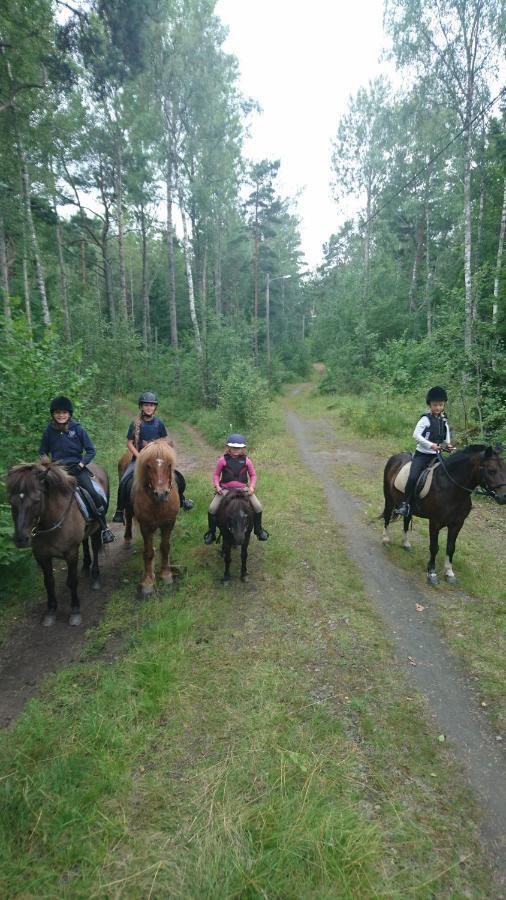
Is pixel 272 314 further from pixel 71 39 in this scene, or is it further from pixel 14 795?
pixel 14 795

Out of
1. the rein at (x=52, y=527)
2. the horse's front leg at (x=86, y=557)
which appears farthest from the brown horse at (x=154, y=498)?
the horse's front leg at (x=86, y=557)

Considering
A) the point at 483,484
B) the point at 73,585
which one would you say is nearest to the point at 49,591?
the point at 73,585

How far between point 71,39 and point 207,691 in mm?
15373

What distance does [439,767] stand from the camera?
10.1 feet

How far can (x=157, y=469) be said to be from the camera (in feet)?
15.9

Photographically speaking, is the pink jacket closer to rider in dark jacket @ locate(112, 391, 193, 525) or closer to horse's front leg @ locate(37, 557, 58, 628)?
rider in dark jacket @ locate(112, 391, 193, 525)

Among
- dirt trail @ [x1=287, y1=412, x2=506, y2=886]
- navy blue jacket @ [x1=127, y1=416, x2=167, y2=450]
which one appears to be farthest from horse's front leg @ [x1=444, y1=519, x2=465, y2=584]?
navy blue jacket @ [x1=127, y1=416, x2=167, y2=450]

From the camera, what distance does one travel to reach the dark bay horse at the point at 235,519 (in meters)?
5.27

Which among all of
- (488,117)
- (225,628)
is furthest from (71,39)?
(488,117)

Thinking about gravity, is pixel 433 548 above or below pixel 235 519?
below

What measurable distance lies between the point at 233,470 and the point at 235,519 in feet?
2.83

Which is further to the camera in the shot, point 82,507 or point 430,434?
point 430,434

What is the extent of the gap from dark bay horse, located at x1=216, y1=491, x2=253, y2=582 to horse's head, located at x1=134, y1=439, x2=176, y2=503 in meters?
0.87

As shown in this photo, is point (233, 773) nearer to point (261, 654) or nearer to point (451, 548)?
point (261, 654)
